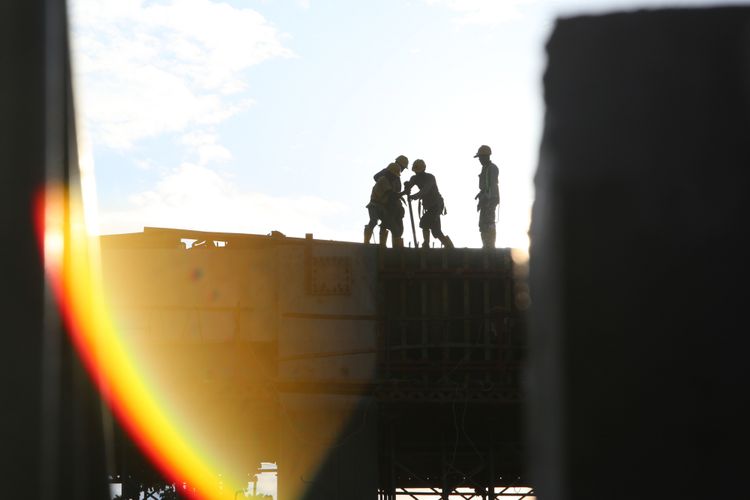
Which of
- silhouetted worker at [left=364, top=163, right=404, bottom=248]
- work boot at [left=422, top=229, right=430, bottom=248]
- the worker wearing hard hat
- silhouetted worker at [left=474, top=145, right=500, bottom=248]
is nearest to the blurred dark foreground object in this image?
silhouetted worker at [left=474, top=145, right=500, bottom=248]

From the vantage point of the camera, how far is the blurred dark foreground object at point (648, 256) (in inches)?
59.7

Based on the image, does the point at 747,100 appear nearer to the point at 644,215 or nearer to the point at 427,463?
the point at 644,215

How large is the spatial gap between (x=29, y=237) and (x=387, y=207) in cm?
1648

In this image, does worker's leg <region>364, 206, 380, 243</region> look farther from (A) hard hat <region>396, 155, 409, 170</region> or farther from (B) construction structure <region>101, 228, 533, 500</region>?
(A) hard hat <region>396, 155, 409, 170</region>

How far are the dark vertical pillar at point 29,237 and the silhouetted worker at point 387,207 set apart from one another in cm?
1593

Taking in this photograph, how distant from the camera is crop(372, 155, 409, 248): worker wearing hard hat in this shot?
18000mm

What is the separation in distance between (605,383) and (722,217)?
327 millimetres

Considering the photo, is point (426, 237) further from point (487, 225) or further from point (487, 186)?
point (487, 186)

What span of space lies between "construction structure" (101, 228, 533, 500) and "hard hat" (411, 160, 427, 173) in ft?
5.22

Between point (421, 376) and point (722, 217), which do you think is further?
point (421, 376)

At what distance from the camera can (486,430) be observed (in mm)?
19578

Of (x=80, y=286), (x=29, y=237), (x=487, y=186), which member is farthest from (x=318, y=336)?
(x=29, y=237)

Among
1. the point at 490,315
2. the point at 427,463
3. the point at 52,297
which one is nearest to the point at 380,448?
the point at 427,463

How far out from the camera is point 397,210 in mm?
18266
